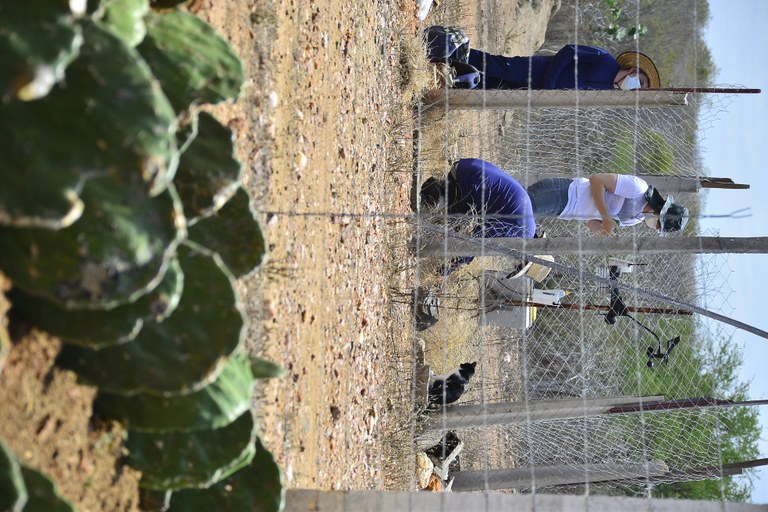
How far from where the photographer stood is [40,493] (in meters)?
2.55

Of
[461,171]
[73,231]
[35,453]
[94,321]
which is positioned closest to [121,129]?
[73,231]

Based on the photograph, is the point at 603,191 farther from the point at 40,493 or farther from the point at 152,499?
the point at 40,493

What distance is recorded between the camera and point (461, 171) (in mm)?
7082

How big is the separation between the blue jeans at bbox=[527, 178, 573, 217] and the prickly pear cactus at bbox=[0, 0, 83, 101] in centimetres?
506

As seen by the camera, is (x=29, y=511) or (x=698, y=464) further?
(x=698, y=464)

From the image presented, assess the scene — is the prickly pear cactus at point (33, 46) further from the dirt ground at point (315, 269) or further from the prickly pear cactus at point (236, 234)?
the prickly pear cactus at point (236, 234)

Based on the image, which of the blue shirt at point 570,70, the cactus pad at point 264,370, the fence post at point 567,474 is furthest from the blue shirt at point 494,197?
the cactus pad at point 264,370

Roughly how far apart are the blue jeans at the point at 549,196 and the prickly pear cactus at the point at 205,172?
4.06 metres

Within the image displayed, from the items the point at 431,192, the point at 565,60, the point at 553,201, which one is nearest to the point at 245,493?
the point at 553,201

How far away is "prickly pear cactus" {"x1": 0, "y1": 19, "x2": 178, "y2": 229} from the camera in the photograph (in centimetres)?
230

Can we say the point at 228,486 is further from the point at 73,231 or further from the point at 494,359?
the point at 494,359

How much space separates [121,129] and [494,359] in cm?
669

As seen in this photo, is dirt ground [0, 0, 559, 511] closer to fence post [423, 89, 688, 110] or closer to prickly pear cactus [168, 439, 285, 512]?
prickly pear cactus [168, 439, 285, 512]

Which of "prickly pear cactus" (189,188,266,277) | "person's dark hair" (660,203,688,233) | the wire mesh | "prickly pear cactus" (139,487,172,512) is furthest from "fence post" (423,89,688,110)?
"prickly pear cactus" (139,487,172,512)
